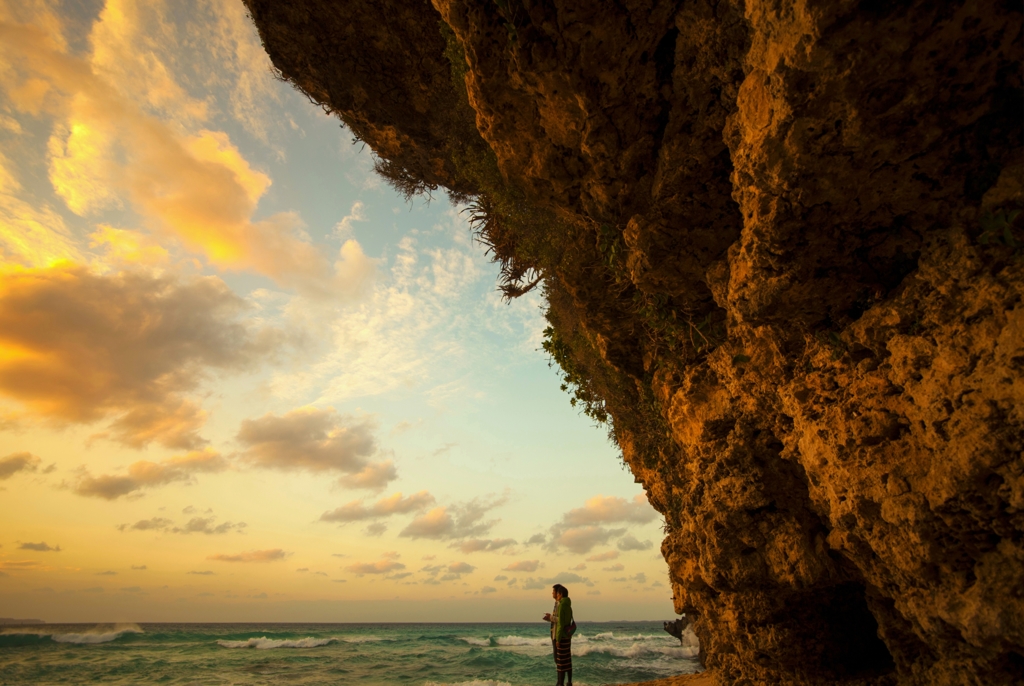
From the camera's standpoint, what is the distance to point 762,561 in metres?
4.93

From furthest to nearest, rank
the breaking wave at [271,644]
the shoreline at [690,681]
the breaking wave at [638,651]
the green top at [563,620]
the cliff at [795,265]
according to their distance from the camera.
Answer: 1. the breaking wave at [271,644]
2. the breaking wave at [638,651]
3. the shoreline at [690,681]
4. the green top at [563,620]
5. the cliff at [795,265]

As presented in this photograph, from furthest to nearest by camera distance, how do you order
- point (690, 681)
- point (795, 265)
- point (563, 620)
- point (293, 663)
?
1. point (293, 663)
2. point (690, 681)
3. point (563, 620)
4. point (795, 265)

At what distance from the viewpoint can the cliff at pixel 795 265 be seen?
2.80m

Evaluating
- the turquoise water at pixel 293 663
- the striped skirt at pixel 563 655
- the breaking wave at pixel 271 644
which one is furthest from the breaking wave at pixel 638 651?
the striped skirt at pixel 563 655

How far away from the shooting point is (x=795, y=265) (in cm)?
363

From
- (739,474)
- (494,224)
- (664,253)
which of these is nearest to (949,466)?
(739,474)

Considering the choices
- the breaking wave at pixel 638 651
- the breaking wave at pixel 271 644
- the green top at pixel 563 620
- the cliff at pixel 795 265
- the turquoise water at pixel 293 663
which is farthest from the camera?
the breaking wave at pixel 271 644

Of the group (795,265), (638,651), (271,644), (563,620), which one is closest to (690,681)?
(563,620)

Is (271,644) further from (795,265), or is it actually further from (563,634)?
(795,265)

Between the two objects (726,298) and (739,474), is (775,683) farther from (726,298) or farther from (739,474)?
(726,298)

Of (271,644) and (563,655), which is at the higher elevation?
(563,655)

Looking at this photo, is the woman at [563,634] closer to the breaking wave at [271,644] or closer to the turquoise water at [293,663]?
the turquoise water at [293,663]

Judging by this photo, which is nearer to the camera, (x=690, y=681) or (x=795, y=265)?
(x=795, y=265)

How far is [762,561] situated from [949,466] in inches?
97.2
